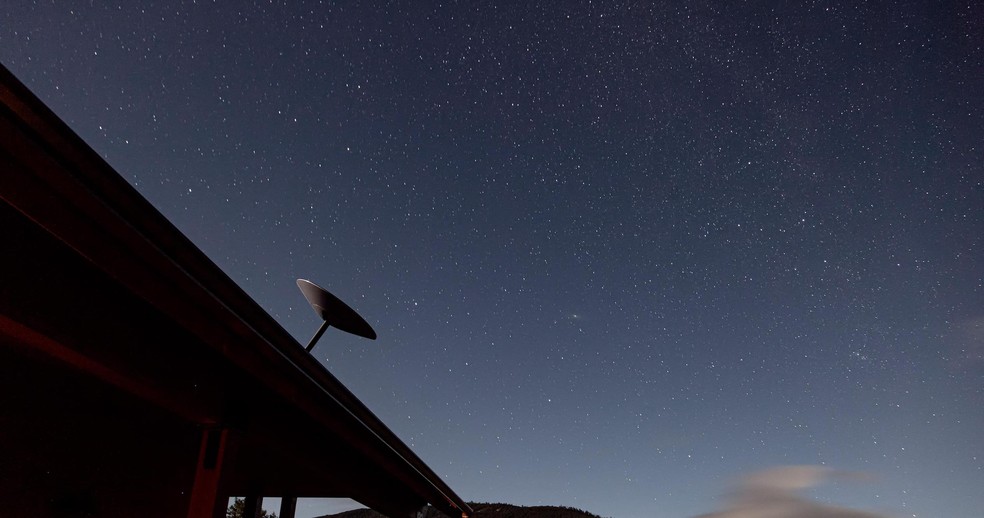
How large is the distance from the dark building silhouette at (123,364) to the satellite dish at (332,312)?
3.38 ft

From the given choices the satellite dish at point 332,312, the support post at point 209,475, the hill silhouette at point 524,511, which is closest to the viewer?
the support post at point 209,475

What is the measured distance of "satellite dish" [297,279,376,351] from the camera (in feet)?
16.6

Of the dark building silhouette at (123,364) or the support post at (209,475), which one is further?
the support post at (209,475)

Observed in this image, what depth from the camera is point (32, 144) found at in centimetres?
194

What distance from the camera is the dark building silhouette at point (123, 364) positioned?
217cm

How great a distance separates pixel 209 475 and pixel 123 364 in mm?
898

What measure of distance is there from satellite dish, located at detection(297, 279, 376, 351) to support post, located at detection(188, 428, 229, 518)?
165 cm

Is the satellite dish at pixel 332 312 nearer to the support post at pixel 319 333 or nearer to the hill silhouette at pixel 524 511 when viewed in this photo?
the support post at pixel 319 333

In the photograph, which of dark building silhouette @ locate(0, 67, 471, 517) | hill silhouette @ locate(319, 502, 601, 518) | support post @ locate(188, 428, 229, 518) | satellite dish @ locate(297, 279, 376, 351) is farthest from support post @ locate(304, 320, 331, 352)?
hill silhouette @ locate(319, 502, 601, 518)

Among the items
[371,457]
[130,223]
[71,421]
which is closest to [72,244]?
[130,223]

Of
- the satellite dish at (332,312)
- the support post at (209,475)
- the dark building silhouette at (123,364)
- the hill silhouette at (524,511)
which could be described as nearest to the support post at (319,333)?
the satellite dish at (332,312)

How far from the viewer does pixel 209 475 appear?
3318 mm

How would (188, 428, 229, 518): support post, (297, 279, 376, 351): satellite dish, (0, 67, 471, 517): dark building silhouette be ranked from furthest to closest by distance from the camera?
(297, 279, 376, 351): satellite dish
(188, 428, 229, 518): support post
(0, 67, 471, 517): dark building silhouette

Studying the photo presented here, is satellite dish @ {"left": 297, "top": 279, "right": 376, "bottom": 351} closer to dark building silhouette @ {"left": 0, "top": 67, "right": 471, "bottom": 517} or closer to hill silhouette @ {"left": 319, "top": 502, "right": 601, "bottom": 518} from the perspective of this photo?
dark building silhouette @ {"left": 0, "top": 67, "right": 471, "bottom": 517}
